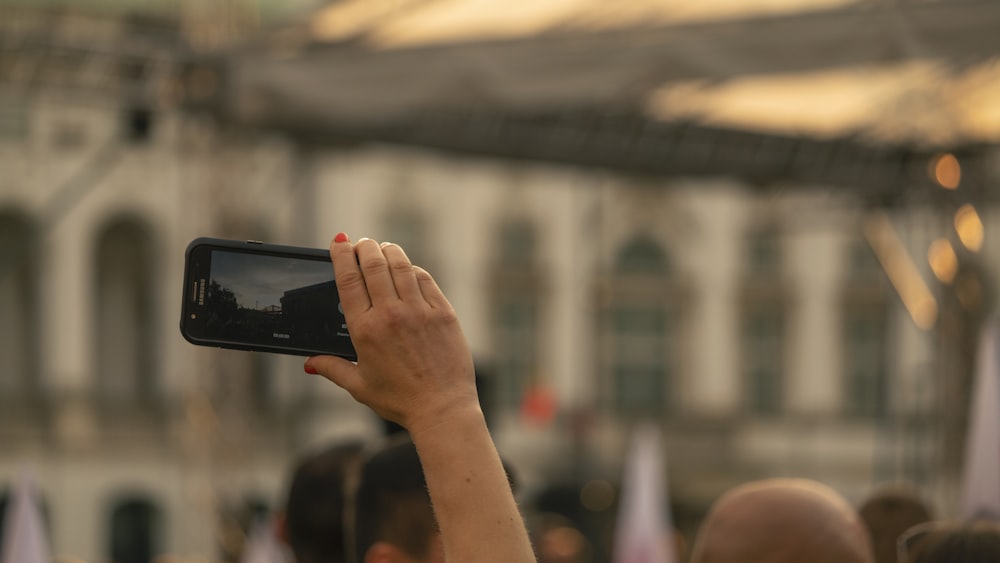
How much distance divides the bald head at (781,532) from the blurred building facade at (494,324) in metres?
23.2

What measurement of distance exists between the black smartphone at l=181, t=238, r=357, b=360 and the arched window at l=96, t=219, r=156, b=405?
31.9 meters

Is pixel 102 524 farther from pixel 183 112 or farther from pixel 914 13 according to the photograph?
pixel 914 13

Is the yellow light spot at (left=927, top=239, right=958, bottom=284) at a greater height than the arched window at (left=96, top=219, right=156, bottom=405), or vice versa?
the yellow light spot at (left=927, top=239, right=958, bottom=284)

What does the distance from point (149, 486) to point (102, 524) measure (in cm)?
94

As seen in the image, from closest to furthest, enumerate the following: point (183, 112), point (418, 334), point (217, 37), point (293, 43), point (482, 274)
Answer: point (418, 334)
point (293, 43)
point (183, 112)
point (217, 37)
point (482, 274)

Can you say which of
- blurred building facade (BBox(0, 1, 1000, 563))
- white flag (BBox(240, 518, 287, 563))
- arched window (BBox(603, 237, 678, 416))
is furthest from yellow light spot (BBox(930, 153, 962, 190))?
arched window (BBox(603, 237, 678, 416))

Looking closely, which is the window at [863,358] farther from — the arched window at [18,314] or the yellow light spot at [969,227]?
the yellow light spot at [969,227]

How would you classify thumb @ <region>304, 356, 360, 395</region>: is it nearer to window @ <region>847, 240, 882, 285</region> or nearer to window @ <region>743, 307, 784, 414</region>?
window @ <region>743, 307, 784, 414</region>

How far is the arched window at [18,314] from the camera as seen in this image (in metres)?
33.1

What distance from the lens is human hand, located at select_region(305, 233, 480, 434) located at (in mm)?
2660

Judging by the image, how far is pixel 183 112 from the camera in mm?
9359

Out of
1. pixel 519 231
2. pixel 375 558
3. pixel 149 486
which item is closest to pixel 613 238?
pixel 519 231

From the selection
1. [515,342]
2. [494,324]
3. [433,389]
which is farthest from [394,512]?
[515,342]

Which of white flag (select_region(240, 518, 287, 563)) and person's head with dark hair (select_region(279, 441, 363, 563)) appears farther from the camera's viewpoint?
white flag (select_region(240, 518, 287, 563))
